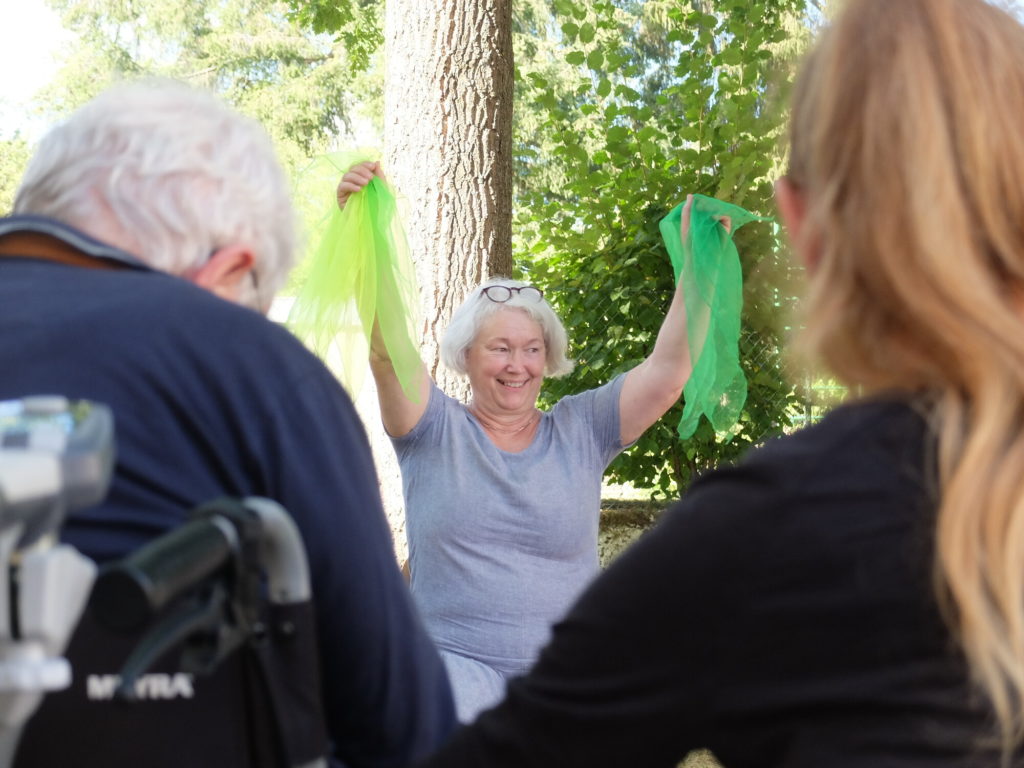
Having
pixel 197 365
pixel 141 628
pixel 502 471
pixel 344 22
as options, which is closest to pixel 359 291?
pixel 502 471

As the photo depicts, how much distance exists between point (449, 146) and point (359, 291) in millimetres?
1703

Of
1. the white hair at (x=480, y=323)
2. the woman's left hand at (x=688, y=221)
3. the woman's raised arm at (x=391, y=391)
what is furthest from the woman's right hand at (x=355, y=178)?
the woman's left hand at (x=688, y=221)

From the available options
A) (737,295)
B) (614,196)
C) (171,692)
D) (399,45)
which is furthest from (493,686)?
(614,196)

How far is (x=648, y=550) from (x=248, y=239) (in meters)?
0.73

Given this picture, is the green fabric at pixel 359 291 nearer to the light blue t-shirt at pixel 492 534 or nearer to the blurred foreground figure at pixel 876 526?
the light blue t-shirt at pixel 492 534

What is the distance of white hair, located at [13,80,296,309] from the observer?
1.37 meters

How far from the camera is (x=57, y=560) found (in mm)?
905

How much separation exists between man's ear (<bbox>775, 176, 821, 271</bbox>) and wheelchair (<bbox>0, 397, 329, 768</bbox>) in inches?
23.0

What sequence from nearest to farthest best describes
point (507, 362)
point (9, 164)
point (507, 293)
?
point (507, 362), point (507, 293), point (9, 164)

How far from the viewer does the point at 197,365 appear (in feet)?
4.11

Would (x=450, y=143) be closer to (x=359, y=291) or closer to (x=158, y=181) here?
(x=359, y=291)

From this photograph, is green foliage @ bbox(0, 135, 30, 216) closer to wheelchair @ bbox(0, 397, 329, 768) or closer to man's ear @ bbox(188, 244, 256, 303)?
man's ear @ bbox(188, 244, 256, 303)

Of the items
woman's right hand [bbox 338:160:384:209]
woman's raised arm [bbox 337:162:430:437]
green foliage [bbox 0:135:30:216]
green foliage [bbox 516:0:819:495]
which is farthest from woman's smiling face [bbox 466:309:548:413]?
green foliage [bbox 0:135:30:216]

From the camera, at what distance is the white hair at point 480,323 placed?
10.8 feet
